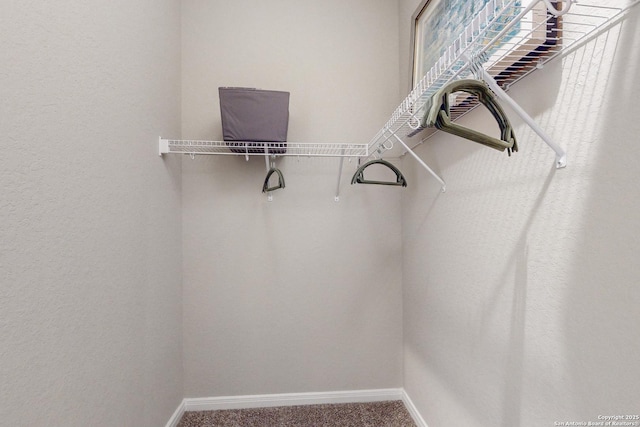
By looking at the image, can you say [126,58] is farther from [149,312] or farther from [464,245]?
[464,245]

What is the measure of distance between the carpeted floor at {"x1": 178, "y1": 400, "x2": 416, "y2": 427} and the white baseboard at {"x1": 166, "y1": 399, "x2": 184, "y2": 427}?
3 cm

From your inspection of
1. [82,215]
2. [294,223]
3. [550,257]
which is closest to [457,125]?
[550,257]

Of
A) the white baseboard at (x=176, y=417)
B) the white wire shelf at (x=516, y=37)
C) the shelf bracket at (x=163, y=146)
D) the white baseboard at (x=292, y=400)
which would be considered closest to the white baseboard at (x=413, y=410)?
the white baseboard at (x=292, y=400)

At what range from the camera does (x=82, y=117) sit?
3.26ft

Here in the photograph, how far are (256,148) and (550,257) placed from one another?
57.6 inches

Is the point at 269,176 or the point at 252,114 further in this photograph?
the point at 269,176

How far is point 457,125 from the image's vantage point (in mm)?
711

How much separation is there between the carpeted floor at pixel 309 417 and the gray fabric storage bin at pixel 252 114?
66.5 inches

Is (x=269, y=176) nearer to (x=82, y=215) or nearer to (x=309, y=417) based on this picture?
(x=82, y=215)

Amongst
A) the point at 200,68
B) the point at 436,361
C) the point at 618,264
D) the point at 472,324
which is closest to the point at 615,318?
the point at 618,264

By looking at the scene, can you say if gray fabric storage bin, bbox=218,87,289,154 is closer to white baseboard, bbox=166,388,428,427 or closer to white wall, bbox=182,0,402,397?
white wall, bbox=182,0,402,397

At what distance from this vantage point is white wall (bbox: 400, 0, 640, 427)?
708 millimetres

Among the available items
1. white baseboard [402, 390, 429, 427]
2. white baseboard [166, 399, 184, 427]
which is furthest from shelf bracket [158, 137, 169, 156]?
white baseboard [402, 390, 429, 427]

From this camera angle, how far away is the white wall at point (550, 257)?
0.71 m
